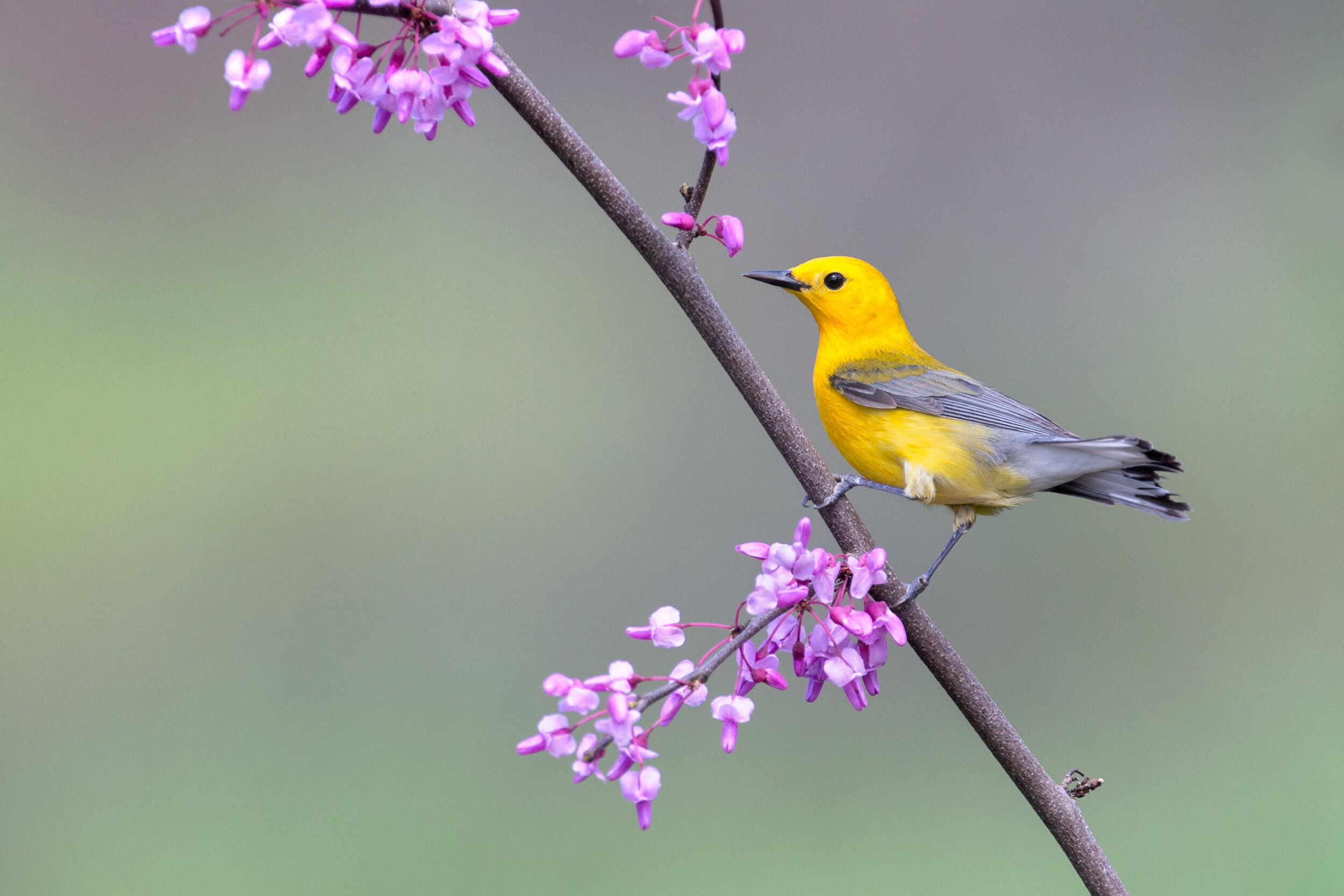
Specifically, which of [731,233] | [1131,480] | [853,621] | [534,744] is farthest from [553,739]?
[1131,480]

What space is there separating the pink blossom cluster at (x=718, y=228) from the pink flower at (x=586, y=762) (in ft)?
1.63

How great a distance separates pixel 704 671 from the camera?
3.21ft

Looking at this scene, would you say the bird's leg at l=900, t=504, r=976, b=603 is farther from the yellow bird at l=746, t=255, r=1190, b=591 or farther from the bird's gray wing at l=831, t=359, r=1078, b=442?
the bird's gray wing at l=831, t=359, r=1078, b=442

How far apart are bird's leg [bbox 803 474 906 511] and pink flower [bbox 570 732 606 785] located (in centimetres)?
34

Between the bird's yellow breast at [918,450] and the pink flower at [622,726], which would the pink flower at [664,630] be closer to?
the pink flower at [622,726]

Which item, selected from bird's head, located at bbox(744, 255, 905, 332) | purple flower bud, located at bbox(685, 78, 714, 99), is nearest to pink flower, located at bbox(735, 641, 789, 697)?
purple flower bud, located at bbox(685, 78, 714, 99)

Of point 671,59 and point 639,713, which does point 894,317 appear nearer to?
point 671,59

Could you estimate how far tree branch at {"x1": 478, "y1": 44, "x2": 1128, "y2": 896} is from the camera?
1096 millimetres

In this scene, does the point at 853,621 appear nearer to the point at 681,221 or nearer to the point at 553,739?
the point at 553,739

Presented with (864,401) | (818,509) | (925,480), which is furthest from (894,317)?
(818,509)

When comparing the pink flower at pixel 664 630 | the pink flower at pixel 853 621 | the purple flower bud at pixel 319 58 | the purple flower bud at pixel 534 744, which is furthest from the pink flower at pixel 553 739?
the purple flower bud at pixel 319 58

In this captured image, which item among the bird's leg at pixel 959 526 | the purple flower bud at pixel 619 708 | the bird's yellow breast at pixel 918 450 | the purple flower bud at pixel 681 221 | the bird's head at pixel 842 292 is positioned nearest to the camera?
the purple flower bud at pixel 619 708

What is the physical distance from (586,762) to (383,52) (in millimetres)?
730

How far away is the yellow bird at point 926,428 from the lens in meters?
1.56
